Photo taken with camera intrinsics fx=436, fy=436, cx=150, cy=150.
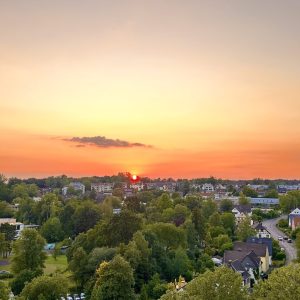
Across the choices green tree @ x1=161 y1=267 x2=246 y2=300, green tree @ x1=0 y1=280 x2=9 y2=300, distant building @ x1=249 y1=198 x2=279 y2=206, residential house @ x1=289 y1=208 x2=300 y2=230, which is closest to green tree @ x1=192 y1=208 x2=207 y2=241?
residential house @ x1=289 y1=208 x2=300 y2=230

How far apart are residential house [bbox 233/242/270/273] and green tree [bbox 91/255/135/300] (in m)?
15.5

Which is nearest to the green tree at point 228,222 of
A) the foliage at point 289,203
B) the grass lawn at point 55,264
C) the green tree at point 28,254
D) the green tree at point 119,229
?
the grass lawn at point 55,264

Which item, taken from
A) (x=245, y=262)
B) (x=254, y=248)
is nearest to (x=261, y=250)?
(x=254, y=248)

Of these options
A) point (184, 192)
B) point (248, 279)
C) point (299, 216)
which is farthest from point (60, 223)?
point (184, 192)

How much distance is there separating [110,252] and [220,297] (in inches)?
555

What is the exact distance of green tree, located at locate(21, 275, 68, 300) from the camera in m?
23.3

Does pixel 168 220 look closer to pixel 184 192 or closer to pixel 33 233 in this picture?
pixel 33 233

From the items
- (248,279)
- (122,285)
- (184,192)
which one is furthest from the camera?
(184,192)

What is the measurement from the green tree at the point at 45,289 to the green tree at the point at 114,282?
7.18ft

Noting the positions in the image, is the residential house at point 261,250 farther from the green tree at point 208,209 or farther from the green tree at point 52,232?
the green tree at point 52,232

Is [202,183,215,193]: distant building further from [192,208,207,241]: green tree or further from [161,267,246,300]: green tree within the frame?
[161,267,246,300]: green tree

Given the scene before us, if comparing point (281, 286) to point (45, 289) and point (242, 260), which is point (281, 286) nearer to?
point (45, 289)

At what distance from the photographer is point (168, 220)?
4884 cm

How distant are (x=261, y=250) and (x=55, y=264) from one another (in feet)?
62.5
